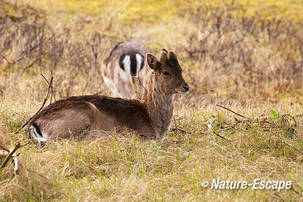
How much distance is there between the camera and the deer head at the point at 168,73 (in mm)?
6055

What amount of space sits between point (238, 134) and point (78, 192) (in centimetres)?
231

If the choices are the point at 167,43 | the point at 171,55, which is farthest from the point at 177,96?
the point at 167,43

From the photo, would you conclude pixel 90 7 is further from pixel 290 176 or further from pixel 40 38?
pixel 290 176

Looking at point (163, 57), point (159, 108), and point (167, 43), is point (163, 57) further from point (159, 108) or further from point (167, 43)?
point (167, 43)

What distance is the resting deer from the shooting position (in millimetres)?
5621

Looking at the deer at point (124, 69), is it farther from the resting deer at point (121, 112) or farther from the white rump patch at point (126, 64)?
the resting deer at point (121, 112)

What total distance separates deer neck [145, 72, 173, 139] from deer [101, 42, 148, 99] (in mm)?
2598

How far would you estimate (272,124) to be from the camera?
618 cm

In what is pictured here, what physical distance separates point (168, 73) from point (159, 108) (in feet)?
1.47

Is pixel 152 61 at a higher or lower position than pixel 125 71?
higher

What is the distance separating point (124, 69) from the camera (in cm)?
935

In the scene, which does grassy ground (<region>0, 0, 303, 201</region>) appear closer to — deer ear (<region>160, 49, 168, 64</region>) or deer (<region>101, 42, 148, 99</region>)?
deer (<region>101, 42, 148, 99</region>)

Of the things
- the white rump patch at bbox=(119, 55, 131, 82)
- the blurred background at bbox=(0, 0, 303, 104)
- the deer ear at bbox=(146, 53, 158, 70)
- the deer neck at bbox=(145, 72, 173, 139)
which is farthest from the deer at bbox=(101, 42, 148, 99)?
the deer ear at bbox=(146, 53, 158, 70)

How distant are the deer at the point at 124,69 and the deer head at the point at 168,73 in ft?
8.90
